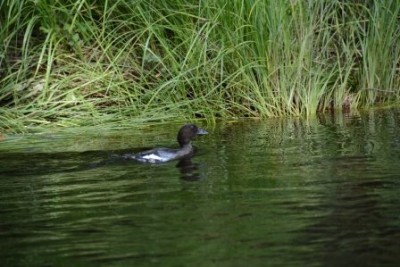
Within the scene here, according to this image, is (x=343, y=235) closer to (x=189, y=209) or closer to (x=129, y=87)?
(x=189, y=209)

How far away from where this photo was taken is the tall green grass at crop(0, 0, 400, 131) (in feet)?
37.4

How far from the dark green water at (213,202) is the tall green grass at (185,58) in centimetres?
157

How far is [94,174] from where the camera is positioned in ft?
25.8

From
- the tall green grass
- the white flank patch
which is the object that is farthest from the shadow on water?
the tall green grass

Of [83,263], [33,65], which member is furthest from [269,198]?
[33,65]

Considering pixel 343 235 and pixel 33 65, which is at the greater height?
pixel 33 65

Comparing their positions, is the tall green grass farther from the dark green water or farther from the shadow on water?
the shadow on water

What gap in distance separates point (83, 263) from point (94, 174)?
9.93ft

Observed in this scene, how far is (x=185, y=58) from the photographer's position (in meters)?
11.4

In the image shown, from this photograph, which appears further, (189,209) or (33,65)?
(33,65)

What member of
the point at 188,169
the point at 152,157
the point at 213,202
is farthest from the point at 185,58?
the point at 213,202

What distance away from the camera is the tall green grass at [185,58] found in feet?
37.4

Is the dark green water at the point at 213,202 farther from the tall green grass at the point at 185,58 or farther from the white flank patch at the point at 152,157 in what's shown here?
the tall green grass at the point at 185,58

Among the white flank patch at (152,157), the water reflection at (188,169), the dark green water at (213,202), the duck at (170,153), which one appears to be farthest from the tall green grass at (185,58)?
the water reflection at (188,169)
